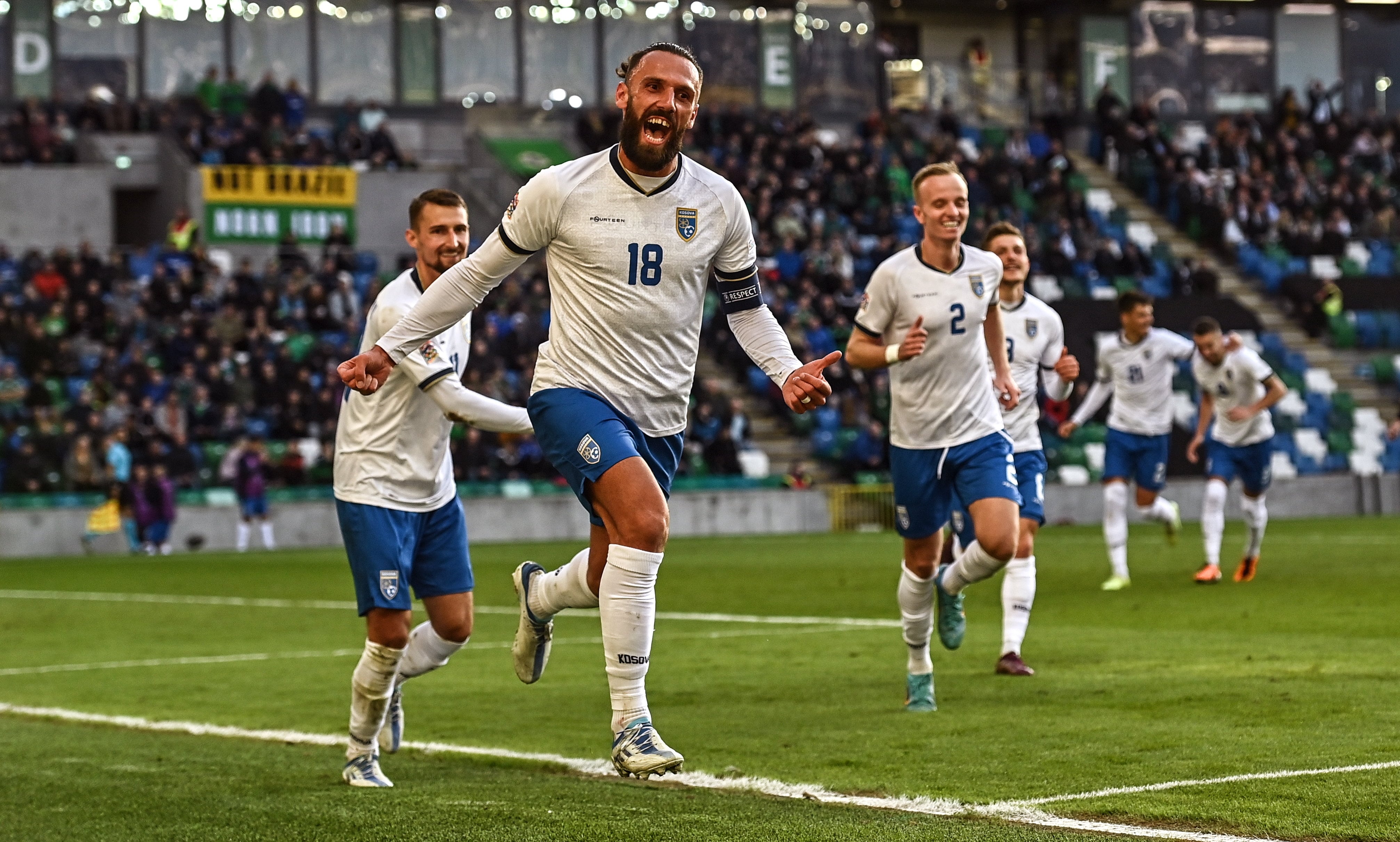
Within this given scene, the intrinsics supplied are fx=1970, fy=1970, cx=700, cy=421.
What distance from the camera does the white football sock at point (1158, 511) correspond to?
61.5 feet

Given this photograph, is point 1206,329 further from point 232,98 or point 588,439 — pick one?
point 232,98

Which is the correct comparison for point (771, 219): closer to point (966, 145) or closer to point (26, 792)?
point (966, 145)

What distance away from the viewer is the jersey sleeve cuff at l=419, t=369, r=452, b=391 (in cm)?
809

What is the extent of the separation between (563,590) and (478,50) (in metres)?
39.5

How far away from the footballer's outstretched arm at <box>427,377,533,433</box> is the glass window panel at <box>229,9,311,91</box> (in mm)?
37173

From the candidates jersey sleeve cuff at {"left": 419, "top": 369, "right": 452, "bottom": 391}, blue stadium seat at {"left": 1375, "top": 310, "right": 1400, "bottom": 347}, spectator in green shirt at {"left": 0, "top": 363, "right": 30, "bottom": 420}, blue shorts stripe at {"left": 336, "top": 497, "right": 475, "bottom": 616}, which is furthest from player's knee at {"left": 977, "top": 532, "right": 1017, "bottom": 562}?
blue stadium seat at {"left": 1375, "top": 310, "right": 1400, "bottom": 347}

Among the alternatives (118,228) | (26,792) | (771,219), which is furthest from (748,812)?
(118,228)

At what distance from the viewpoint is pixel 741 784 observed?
7.68 meters

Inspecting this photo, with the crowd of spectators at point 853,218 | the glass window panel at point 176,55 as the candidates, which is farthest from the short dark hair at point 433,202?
the glass window panel at point 176,55

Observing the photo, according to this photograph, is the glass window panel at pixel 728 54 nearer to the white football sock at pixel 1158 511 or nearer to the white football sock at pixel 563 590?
the white football sock at pixel 1158 511

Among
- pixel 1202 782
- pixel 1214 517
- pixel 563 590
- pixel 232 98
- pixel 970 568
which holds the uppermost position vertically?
pixel 232 98

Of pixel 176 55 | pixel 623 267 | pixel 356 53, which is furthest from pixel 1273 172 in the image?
pixel 623 267

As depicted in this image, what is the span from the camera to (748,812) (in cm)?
696

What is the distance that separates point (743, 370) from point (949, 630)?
25409 mm
